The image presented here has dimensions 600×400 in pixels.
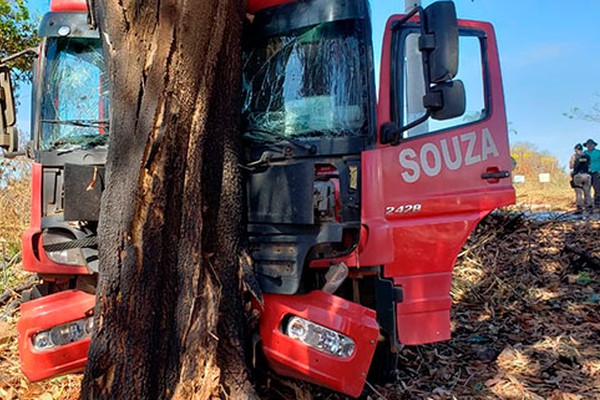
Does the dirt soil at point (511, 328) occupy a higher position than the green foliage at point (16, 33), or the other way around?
the green foliage at point (16, 33)

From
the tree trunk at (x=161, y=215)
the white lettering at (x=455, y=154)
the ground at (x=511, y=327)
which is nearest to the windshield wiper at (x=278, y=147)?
the tree trunk at (x=161, y=215)

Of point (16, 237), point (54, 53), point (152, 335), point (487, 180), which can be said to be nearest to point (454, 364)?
point (487, 180)

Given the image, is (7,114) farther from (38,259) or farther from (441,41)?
(441,41)

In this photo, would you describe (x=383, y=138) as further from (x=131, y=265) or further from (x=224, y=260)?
(x=131, y=265)

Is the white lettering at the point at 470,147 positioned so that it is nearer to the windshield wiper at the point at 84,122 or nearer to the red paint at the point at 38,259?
the windshield wiper at the point at 84,122

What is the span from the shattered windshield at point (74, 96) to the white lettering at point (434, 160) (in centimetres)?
216

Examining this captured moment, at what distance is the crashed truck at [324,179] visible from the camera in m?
2.76

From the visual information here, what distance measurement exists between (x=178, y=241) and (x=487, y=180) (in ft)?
7.23

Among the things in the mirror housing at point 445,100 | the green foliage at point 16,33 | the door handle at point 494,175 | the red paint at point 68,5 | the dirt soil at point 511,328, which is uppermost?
the green foliage at point 16,33

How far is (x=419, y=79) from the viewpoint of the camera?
3227 mm

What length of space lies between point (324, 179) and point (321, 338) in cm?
95

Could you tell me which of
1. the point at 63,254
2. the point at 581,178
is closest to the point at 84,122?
the point at 63,254

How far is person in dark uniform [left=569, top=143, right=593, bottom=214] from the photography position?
10.6 m

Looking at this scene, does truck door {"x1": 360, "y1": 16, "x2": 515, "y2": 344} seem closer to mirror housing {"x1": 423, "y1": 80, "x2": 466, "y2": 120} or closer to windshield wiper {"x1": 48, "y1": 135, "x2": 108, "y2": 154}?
mirror housing {"x1": 423, "y1": 80, "x2": 466, "y2": 120}
